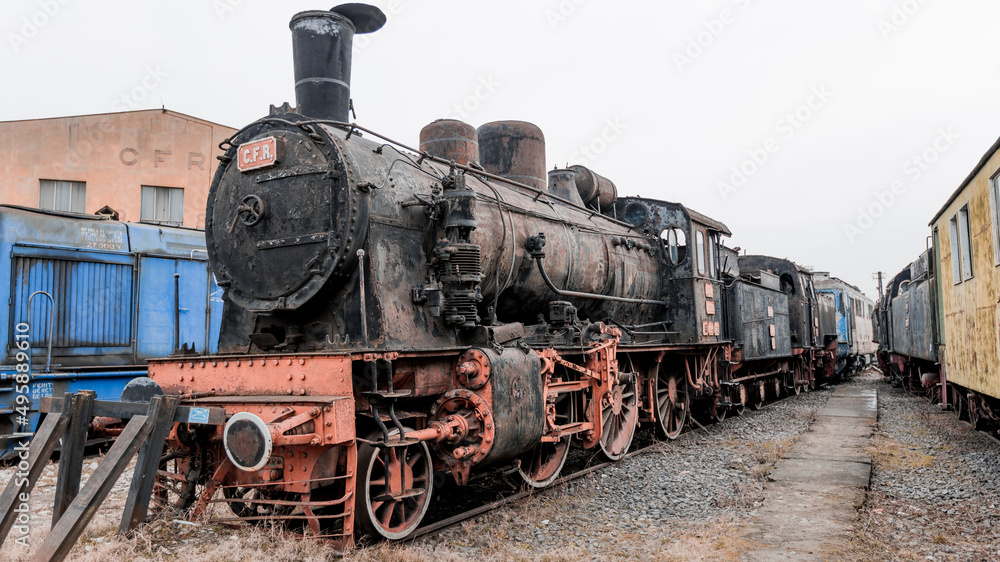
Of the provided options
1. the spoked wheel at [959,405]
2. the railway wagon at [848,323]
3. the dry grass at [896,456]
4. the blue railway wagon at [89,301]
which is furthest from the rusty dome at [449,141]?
the railway wagon at [848,323]

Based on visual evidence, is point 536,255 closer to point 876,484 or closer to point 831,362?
point 876,484

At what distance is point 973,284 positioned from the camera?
26.6 feet

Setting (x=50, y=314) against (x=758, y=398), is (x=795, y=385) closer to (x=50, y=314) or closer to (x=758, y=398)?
(x=758, y=398)

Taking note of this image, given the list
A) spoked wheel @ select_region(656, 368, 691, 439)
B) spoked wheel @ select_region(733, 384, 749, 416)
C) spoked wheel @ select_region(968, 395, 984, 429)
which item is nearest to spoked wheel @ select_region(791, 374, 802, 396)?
spoked wheel @ select_region(733, 384, 749, 416)

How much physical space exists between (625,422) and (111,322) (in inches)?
274

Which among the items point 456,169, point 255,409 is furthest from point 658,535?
point 456,169

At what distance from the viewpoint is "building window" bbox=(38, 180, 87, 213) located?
18500 millimetres

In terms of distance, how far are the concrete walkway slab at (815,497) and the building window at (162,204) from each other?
1720 cm

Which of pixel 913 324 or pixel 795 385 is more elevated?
pixel 913 324

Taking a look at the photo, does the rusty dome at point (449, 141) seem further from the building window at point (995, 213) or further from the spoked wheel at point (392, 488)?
the building window at point (995, 213)

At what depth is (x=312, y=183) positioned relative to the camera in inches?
210

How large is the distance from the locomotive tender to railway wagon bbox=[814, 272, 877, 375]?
1854 centimetres

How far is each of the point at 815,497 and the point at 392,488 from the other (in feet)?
13.0

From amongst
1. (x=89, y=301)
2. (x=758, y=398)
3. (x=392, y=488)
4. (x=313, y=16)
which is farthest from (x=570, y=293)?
(x=758, y=398)
